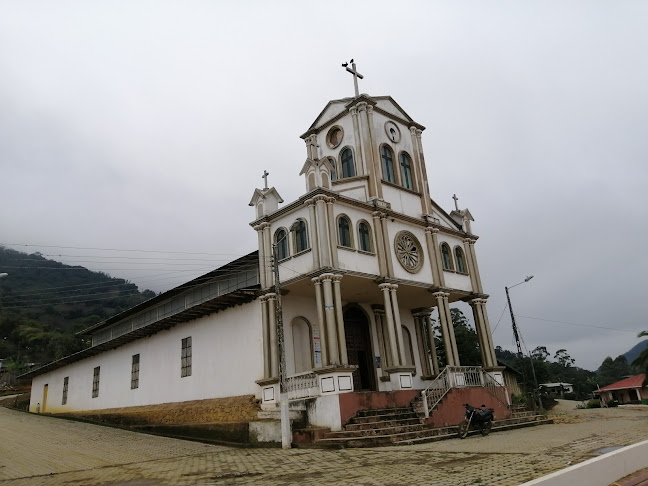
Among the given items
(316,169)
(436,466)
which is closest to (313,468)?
(436,466)

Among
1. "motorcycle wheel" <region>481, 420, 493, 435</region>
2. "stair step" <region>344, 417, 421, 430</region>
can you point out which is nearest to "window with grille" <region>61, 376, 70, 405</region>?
"stair step" <region>344, 417, 421, 430</region>

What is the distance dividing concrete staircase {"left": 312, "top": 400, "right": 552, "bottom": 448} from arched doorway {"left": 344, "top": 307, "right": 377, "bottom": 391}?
395cm

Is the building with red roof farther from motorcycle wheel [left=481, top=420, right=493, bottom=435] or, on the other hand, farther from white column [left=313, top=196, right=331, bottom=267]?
white column [left=313, top=196, right=331, bottom=267]

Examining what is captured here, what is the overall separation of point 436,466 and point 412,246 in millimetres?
11808

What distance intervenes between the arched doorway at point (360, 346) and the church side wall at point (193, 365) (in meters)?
3.95

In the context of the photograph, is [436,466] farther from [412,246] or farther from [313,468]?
[412,246]

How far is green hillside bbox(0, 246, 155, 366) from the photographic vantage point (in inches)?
2830

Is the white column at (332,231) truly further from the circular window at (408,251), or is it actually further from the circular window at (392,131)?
the circular window at (392,131)

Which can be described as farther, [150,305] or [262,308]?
[150,305]

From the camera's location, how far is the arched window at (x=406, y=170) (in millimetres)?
21455

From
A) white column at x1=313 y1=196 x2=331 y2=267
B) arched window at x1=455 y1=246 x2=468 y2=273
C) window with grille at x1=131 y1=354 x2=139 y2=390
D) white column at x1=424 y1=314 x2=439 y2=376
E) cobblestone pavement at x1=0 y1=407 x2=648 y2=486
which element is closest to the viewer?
cobblestone pavement at x1=0 y1=407 x2=648 y2=486

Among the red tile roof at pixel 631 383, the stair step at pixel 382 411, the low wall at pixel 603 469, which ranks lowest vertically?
the low wall at pixel 603 469

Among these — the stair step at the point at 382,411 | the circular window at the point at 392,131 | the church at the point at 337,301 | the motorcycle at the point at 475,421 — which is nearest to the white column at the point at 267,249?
the church at the point at 337,301

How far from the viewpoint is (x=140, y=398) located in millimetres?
23531
